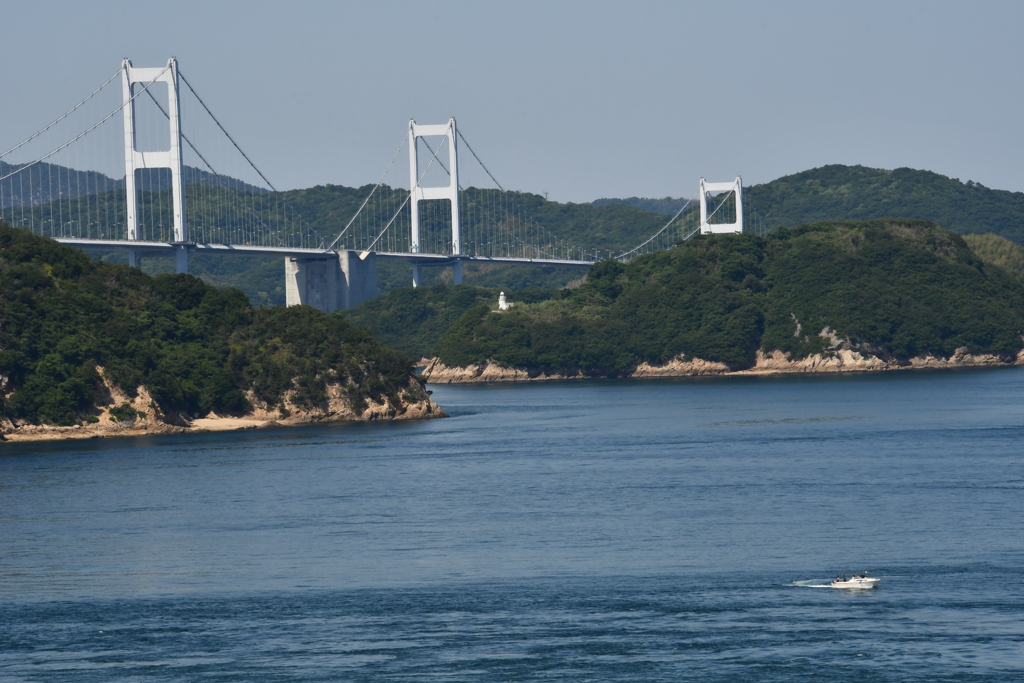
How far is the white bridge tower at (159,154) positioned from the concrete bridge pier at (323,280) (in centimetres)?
2469

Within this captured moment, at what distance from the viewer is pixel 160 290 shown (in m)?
73.4

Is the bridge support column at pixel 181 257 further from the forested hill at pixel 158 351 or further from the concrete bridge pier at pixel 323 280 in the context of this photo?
the concrete bridge pier at pixel 323 280

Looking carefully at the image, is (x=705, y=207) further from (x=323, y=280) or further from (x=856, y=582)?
(x=856, y=582)

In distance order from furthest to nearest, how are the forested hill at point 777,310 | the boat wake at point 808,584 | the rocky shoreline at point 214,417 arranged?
the forested hill at point 777,310 < the rocky shoreline at point 214,417 < the boat wake at point 808,584

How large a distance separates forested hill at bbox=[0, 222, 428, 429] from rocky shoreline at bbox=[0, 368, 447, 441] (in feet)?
0.35

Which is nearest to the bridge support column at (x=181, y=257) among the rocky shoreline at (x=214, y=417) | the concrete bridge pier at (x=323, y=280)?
the concrete bridge pier at (x=323, y=280)

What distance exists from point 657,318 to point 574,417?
53.0m

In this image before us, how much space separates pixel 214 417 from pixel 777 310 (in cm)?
6891

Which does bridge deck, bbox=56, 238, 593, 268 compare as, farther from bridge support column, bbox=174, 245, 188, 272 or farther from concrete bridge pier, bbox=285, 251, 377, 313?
concrete bridge pier, bbox=285, 251, 377, 313

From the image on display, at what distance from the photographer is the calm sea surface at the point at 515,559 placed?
24.4m

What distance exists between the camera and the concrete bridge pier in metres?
129

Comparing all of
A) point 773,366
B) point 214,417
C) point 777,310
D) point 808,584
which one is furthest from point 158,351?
point 777,310

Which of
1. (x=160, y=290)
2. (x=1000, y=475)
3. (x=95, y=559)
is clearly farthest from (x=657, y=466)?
(x=160, y=290)

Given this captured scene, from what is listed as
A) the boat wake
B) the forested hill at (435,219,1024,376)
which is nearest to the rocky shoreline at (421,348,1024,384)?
the forested hill at (435,219,1024,376)
